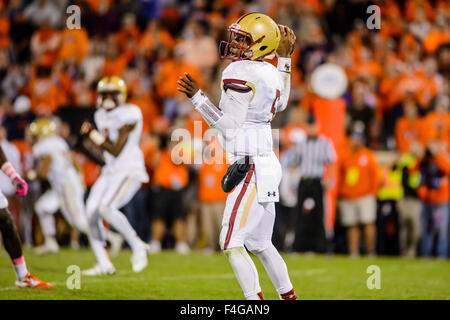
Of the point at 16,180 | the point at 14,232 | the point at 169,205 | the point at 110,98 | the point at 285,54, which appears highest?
the point at 285,54

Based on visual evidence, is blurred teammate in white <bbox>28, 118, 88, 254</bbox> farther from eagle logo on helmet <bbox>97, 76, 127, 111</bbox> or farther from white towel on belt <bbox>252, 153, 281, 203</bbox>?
white towel on belt <bbox>252, 153, 281, 203</bbox>

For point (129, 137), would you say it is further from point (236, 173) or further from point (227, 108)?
point (227, 108)

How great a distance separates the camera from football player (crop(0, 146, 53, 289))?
5988mm

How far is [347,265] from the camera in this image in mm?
9250

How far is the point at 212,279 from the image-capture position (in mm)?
7609

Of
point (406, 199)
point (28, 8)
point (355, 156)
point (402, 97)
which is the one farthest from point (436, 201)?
point (28, 8)

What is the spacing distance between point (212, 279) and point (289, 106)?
4.95m

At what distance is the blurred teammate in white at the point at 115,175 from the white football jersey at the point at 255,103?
2645 mm

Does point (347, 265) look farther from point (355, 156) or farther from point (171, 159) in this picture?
point (171, 159)

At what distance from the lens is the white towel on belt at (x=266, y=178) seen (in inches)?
197

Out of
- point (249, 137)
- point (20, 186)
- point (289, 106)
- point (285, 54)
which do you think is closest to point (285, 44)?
point (285, 54)

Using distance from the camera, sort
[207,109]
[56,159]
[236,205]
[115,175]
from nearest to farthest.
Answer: [207,109] < [236,205] < [115,175] < [56,159]
